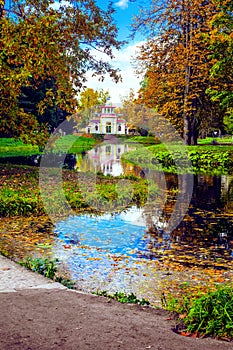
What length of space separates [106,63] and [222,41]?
602cm

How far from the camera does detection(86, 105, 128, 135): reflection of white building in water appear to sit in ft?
91.2

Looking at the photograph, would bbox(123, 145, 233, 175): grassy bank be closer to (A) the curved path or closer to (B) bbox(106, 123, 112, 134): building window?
(B) bbox(106, 123, 112, 134): building window

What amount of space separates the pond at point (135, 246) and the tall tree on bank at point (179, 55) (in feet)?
60.1

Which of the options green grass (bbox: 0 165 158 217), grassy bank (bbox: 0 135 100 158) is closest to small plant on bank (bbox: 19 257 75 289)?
green grass (bbox: 0 165 158 217)

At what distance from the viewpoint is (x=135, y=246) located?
8320mm

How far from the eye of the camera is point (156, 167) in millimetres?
A: 26531

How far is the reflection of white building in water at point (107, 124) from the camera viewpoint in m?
27.8

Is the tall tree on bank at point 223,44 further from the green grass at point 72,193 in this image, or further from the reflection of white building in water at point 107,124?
the green grass at point 72,193

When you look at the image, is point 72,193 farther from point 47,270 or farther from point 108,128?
point 108,128

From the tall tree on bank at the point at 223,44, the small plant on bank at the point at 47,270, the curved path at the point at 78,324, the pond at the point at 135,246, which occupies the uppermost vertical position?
the tall tree on bank at the point at 223,44

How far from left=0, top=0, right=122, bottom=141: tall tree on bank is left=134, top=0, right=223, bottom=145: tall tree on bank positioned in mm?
9859

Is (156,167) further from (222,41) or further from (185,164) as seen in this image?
(222,41)

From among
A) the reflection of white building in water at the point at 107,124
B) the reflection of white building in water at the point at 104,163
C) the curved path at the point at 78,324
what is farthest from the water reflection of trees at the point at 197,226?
the reflection of white building in water at the point at 107,124

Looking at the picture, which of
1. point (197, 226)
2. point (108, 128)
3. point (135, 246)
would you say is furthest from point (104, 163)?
point (135, 246)
